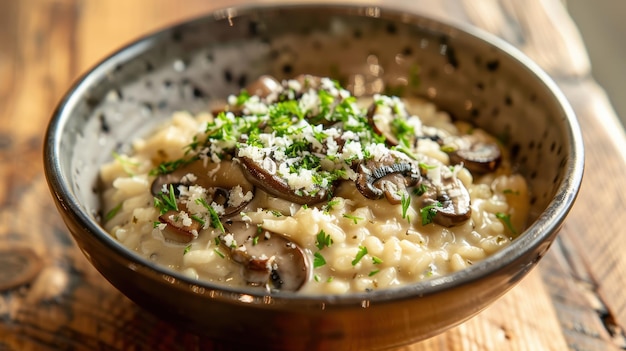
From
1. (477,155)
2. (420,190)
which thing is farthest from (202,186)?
(477,155)

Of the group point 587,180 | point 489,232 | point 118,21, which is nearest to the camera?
point 489,232

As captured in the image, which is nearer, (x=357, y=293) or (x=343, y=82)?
(x=357, y=293)

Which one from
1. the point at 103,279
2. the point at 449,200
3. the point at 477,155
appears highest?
the point at 477,155

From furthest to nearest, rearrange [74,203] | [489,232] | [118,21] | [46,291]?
[118,21], [46,291], [489,232], [74,203]

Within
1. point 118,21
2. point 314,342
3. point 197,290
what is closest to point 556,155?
point 314,342

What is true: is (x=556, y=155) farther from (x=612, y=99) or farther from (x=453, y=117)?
(x=612, y=99)

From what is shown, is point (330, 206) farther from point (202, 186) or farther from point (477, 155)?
point (477, 155)

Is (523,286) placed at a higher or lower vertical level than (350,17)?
lower

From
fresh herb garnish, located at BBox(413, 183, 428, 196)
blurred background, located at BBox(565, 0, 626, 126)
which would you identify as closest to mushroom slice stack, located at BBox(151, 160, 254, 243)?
fresh herb garnish, located at BBox(413, 183, 428, 196)

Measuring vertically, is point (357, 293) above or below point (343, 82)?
below
